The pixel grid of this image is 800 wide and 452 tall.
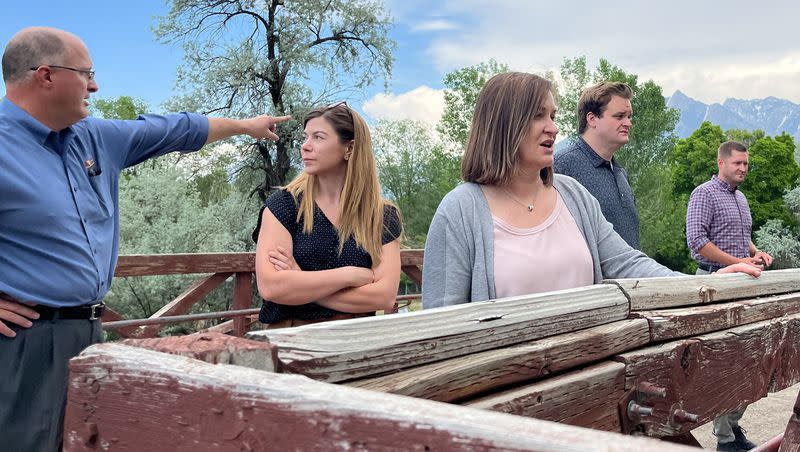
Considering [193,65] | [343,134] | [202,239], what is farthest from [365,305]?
[193,65]

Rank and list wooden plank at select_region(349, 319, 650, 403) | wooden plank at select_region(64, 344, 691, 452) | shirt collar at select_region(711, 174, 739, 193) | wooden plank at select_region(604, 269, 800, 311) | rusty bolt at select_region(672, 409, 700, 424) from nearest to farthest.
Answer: wooden plank at select_region(64, 344, 691, 452) → wooden plank at select_region(349, 319, 650, 403) → rusty bolt at select_region(672, 409, 700, 424) → wooden plank at select_region(604, 269, 800, 311) → shirt collar at select_region(711, 174, 739, 193)

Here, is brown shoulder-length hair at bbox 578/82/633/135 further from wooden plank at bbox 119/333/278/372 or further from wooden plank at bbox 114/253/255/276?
wooden plank at bbox 119/333/278/372

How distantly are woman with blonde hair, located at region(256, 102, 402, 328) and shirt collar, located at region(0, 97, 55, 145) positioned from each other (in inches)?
32.0

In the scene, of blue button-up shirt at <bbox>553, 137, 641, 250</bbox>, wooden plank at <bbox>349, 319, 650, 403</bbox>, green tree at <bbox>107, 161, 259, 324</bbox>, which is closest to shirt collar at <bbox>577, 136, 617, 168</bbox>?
blue button-up shirt at <bbox>553, 137, 641, 250</bbox>

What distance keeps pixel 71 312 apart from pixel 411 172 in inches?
1656

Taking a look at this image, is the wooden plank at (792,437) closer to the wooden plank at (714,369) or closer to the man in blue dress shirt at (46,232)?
the wooden plank at (714,369)

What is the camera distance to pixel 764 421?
5.76 metres

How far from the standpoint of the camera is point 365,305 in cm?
290

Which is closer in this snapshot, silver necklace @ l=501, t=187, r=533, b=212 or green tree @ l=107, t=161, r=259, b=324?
silver necklace @ l=501, t=187, r=533, b=212

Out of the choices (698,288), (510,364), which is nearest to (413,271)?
(698,288)

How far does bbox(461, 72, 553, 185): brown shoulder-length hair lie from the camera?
229 centimetres

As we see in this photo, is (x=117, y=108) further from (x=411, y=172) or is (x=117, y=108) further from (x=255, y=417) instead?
(x=255, y=417)

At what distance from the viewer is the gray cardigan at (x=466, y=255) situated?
219 cm

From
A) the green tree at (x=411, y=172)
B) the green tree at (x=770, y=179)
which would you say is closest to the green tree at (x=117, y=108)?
the green tree at (x=411, y=172)
